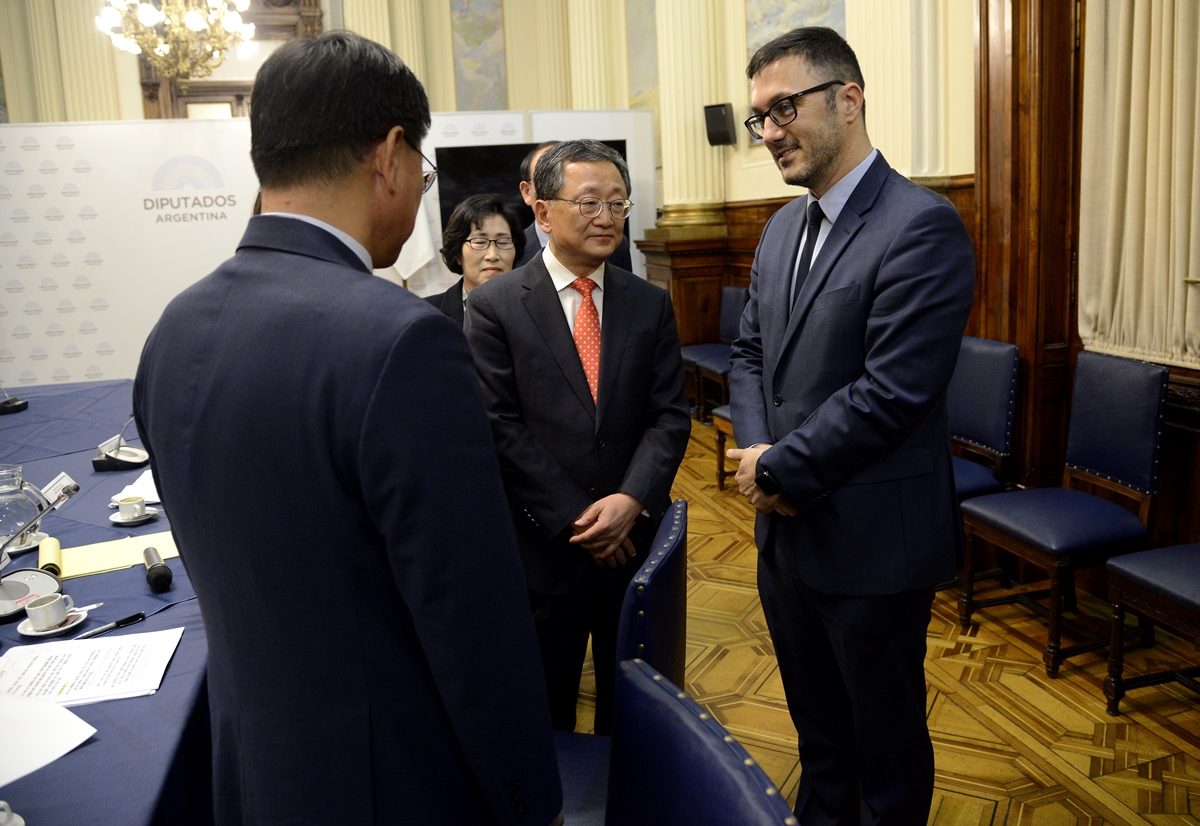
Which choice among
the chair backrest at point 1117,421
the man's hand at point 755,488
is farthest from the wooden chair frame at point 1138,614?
the man's hand at point 755,488

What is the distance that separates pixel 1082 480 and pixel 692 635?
1.64 meters

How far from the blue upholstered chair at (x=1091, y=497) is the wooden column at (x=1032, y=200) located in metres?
0.35

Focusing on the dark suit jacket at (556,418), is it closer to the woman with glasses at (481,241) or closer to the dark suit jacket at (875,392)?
the dark suit jacket at (875,392)

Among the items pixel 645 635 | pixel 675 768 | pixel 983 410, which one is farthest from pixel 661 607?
pixel 983 410

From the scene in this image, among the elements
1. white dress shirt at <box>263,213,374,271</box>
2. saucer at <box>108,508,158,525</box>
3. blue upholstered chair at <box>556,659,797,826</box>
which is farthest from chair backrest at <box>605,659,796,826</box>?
saucer at <box>108,508,158,525</box>

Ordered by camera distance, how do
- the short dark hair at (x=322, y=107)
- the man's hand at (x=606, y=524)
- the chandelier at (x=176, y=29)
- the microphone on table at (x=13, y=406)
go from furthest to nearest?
the chandelier at (x=176, y=29)
the microphone on table at (x=13, y=406)
the man's hand at (x=606, y=524)
the short dark hair at (x=322, y=107)

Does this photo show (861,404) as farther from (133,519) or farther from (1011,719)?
(133,519)

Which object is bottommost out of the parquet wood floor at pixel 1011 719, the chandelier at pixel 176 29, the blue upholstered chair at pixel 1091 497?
the parquet wood floor at pixel 1011 719

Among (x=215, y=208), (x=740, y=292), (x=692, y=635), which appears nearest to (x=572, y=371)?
(x=692, y=635)

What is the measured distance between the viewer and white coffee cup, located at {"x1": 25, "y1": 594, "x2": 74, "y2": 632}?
1.68 m

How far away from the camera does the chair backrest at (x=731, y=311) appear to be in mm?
6312

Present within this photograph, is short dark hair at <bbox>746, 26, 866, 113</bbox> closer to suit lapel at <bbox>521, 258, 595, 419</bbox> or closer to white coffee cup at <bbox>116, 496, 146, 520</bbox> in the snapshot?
suit lapel at <bbox>521, 258, 595, 419</bbox>

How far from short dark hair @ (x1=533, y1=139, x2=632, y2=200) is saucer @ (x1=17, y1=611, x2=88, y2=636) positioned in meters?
1.37

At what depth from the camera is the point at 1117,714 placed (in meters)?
2.75
